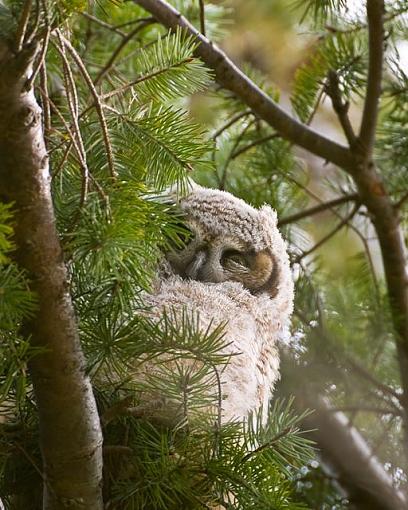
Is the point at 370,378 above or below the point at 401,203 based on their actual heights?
below

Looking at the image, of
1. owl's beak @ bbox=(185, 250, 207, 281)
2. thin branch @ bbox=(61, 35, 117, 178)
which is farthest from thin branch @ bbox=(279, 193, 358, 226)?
thin branch @ bbox=(61, 35, 117, 178)

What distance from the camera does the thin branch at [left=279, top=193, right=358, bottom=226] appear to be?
7.97 ft

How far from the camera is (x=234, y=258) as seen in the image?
2.12 m

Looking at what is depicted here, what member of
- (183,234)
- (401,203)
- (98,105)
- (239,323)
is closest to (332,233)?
(401,203)

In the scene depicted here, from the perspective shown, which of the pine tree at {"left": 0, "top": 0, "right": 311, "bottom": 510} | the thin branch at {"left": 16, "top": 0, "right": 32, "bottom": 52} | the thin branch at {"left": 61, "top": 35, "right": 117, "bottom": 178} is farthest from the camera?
the thin branch at {"left": 61, "top": 35, "right": 117, "bottom": 178}

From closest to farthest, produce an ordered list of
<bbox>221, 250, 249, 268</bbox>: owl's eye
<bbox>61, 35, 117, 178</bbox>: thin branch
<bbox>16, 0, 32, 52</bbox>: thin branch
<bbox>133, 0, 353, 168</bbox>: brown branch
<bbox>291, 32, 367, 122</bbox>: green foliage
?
<bbox>16, 0, 32, 52</bbox>: thin branch < <bbox>61, 35, 117, 178</bbox>: thin branch < <bbox>133, 0, 353, 168</bbox>: brown branch < <bbox>221, 250, 249, 268</bbox>: owl's eye < <bbox>291, 32, 367, 122</bbox>: green foliage

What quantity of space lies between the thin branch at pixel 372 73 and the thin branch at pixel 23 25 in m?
0.89

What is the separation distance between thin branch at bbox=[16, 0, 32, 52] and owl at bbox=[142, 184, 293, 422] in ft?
2.53

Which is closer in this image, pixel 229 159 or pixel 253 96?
pixel 253 96

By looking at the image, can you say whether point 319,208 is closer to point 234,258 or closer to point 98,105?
point 234,258

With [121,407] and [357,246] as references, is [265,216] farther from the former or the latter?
[357,246]

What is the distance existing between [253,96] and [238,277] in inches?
16.0

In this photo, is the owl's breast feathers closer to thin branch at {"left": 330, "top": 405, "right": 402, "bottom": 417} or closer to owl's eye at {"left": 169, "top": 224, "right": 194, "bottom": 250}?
owl's eye at {"left": 169, "top": 224, "right": 194, "bottom": 250}

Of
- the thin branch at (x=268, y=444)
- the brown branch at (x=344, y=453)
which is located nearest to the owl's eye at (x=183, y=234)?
the thin branch at (x=268, y=444)
